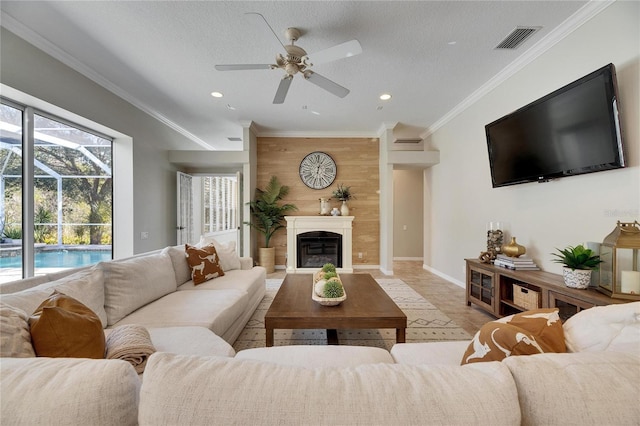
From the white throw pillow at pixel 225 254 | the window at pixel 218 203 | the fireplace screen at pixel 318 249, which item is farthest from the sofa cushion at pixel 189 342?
the window at pixel 218 203

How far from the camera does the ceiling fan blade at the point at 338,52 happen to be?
2.01m

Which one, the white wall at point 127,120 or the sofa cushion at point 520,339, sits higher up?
the white wall at point 127,120

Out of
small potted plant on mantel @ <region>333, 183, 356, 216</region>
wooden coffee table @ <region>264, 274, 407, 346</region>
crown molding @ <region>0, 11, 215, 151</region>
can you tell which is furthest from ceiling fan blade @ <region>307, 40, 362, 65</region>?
small potted plant on mantel @ <region>333, 183, 356, 216</region>

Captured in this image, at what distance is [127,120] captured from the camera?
3727 mm

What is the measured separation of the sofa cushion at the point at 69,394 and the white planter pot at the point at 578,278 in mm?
2755

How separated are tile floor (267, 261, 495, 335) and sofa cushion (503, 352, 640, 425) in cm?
214

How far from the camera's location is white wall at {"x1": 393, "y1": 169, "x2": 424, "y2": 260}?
21.8ft

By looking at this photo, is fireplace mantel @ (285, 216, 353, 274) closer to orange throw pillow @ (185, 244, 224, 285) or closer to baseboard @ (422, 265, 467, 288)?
baseboard @ (422, 265, 467, 288)

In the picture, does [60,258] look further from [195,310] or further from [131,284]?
[195,310]

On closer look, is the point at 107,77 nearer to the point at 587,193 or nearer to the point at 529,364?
the point at 529,364

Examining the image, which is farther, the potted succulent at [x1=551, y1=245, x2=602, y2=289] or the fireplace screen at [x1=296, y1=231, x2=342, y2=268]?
the fireplace screen at [x1=296, y1=231, x2=342, y2=268]

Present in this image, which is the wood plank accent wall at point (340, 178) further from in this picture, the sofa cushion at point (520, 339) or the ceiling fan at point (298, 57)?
the sofa cushion at point (520, 339)

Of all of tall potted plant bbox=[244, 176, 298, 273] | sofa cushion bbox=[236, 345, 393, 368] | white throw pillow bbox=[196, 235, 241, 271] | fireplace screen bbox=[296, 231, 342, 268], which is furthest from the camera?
fireplace screen bbox=[296, 231, 342, 268]

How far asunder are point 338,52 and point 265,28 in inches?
29.5
